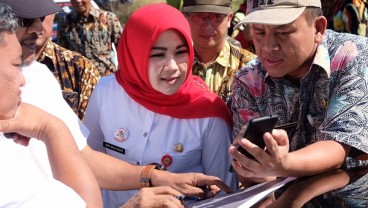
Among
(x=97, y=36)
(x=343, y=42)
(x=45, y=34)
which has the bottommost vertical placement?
(x=97, y=36)

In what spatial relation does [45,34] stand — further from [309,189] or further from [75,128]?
[309,189]

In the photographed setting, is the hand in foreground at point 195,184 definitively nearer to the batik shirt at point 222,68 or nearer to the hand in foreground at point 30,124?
the hand in foreground at point 30,124

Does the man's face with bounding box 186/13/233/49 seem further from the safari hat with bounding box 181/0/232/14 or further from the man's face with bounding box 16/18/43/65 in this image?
the man's face with bounding box 16/18/43/65

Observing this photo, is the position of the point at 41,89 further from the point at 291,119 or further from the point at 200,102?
the point at 291,119

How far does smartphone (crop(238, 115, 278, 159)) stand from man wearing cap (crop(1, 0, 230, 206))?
55 cm

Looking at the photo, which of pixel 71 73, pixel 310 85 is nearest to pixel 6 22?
pixel 310 85

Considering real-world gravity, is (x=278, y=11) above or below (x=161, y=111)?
above

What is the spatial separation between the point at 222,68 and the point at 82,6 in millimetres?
3709

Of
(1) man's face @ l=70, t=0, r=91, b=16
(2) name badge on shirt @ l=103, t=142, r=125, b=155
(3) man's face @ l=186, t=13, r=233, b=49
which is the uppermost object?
(3) man's face @ l=186, t=13, r=233, b=49

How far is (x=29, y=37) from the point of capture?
10.6 ft

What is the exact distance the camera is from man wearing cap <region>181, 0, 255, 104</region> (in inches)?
167

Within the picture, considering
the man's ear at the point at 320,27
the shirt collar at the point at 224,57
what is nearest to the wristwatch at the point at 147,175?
the man's ear at the point at 320,27

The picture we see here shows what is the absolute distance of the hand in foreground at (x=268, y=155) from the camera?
83.1 inches

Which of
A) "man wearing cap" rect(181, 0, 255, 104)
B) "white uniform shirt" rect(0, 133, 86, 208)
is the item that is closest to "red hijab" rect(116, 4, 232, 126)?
"man wearing cap" rect(181, 0, 255, 104)
